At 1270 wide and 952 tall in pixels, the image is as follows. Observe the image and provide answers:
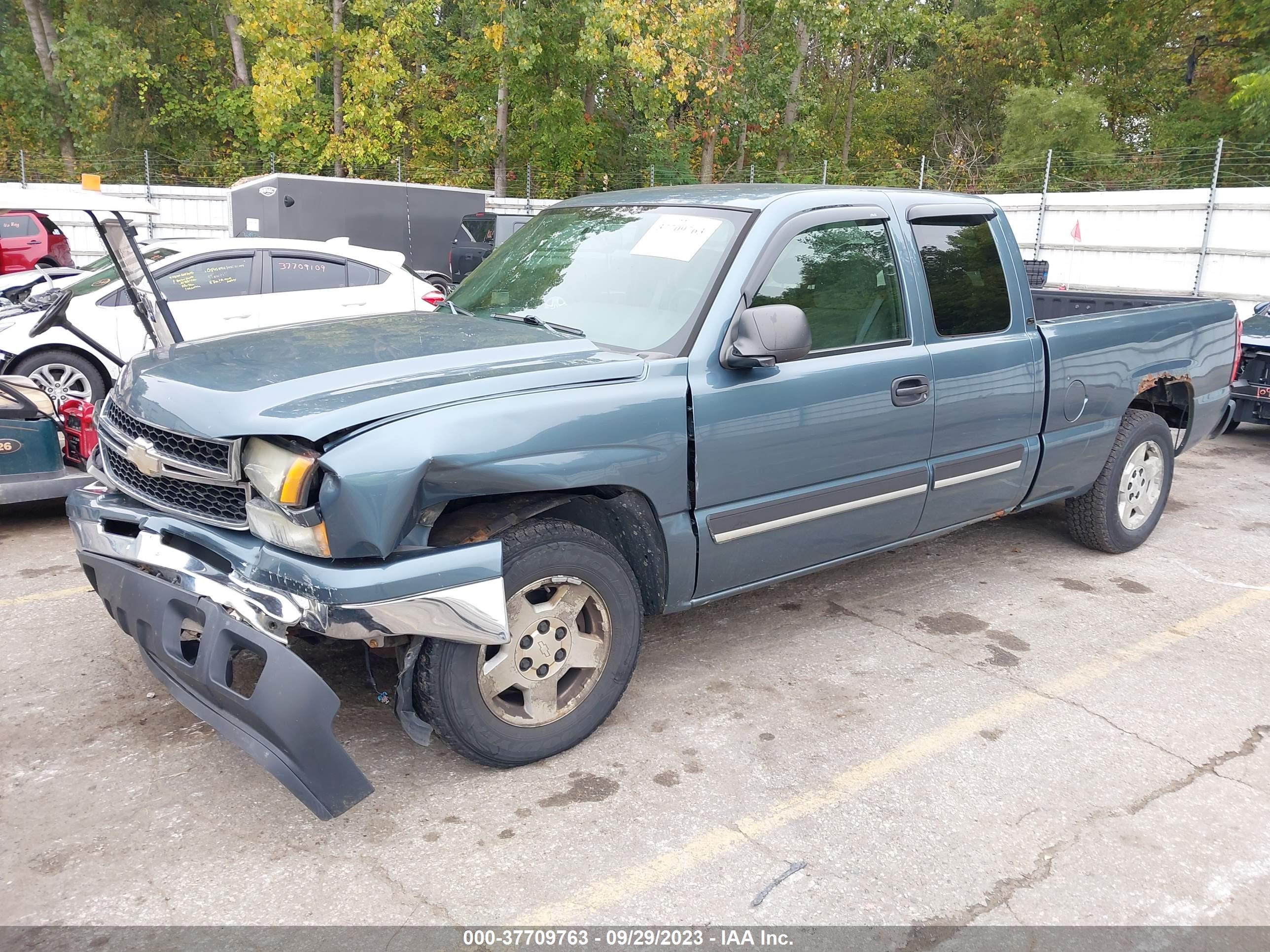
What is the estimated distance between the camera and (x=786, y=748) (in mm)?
3555

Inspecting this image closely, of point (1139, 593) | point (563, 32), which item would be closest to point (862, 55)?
point (563, 32)

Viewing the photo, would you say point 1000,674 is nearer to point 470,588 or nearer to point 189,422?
point 470,588

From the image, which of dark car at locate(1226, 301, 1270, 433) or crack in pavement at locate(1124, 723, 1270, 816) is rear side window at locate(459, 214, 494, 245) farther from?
crack in pavement at locate(1124, 723, 1270, 816)

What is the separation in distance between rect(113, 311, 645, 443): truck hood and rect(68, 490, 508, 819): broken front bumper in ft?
1.26

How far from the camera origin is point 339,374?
3.08m

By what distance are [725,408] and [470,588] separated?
119 cm

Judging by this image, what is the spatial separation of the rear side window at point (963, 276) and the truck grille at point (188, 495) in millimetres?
2939


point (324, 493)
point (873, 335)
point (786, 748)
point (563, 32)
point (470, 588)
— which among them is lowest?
point (786, 748)

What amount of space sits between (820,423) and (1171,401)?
3152mm

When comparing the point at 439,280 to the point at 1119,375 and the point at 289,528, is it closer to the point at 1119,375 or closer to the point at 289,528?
the point at 1119,375

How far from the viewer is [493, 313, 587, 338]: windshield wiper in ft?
12.4

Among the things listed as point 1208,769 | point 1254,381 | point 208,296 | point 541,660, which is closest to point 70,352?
point 208,296

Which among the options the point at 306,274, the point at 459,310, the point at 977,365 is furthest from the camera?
the point at 306,274

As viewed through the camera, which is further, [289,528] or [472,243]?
[472,243]
